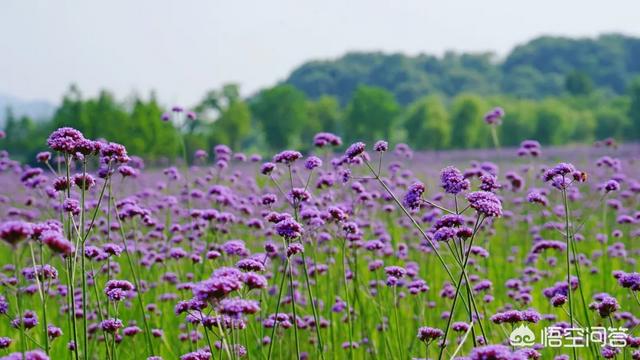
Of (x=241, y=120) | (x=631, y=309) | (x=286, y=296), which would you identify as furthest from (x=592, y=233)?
(x=241, y=120)

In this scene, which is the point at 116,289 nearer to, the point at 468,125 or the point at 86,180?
the point at 86,180

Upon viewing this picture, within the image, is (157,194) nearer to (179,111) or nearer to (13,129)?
(179,111)

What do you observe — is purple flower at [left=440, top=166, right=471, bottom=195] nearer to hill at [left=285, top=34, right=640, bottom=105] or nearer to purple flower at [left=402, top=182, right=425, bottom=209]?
purple flower at [left=402, top=182, right=425, bottom=209]

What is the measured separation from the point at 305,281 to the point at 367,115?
72402 millimetres

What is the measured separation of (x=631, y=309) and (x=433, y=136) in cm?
6798

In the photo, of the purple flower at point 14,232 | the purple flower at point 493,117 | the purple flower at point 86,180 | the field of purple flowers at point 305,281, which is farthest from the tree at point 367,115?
the purple flower at point 14,232

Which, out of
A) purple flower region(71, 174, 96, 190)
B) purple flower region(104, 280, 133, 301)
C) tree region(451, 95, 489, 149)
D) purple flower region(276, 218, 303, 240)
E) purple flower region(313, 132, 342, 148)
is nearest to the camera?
purple flower region(276, 218, 303, 240)

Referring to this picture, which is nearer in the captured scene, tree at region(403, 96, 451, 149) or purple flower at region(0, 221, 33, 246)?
purple flower at region(0, 221, 33, 246)

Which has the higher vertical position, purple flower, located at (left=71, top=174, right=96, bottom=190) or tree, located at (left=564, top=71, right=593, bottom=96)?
tree, located at (left=564, top=71, right=593, bottom=96)

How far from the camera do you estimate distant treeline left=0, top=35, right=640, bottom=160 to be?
52359mm

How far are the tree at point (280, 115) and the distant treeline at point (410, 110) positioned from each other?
12cm

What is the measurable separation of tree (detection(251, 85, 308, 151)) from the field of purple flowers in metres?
73.5

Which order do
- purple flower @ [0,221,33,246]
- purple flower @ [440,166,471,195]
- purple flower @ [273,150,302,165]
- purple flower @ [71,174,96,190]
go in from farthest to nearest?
purple flower @ [273,150,302,165] < purple flower @ [71,174,96,190] < purple flower @ [440,166,471,195] < purple flower @ [0,221,33,246]

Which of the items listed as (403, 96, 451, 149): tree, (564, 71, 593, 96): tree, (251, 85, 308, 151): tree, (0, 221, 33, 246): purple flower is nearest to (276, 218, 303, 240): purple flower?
(0, 221, 33, 246): purple flower
